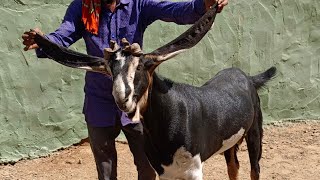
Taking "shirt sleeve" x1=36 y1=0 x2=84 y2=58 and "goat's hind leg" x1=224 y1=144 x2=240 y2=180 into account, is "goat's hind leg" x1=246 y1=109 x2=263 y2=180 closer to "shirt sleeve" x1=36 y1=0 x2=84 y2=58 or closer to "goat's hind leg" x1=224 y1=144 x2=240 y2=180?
"goat's hind leg" x1=224 y1=144 x2=240 y2=180

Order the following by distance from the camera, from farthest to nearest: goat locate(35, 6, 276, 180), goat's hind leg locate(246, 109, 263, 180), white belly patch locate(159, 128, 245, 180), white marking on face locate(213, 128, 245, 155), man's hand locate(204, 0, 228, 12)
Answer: goat's hind leg locate(246, 109, 263, 180), white marking on face locate(213, 128, 245, 155), white belly patch locate(159, 128, 245, 180), man's hand locate(204, 0, 228, 12), goat locate(35, 6, 276, 180)

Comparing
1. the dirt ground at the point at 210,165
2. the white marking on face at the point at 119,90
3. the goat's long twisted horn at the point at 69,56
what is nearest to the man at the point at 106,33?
the goat's long twisted horn at the point at 69,56

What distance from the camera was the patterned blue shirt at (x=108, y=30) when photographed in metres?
4.58

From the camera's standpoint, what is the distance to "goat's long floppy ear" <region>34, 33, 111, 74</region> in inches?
160

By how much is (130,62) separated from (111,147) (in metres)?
1.24

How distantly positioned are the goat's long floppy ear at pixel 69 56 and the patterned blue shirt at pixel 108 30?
331 millimetres

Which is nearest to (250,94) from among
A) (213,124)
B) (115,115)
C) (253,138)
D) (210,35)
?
(253,138)

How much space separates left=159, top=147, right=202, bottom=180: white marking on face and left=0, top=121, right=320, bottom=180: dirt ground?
2.35m

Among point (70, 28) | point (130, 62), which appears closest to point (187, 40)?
point (130, 62)

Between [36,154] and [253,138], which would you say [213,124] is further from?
[36,154]

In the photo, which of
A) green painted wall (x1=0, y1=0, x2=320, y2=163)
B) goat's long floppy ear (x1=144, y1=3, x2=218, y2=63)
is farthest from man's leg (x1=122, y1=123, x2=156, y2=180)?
green painted wall (x1=0, y1=0, x2=320, y2=163)

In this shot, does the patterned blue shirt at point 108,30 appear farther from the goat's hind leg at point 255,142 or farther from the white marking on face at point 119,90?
the goat's hind leg at point 255,142

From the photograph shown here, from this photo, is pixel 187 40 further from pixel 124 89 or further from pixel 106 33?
pixel 106 33

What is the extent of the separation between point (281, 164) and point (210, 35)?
184 cm
